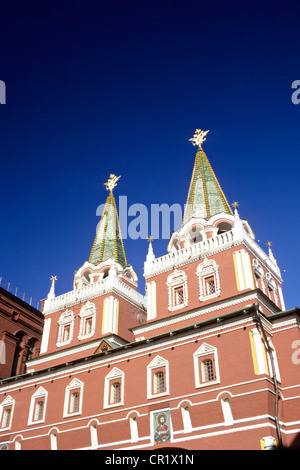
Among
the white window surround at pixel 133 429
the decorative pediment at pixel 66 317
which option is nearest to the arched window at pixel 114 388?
the white window surround at pixel 133 429

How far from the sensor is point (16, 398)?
29781mm

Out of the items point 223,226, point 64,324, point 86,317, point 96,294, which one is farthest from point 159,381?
point 64,324

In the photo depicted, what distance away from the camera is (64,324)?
3622 cm

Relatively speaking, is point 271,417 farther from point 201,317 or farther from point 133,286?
point 133,286

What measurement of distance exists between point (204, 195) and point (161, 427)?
18508 millimetres

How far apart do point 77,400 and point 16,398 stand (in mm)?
5033

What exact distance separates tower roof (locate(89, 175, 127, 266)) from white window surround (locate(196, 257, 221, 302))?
11.0 metres

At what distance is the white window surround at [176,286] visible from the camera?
30064mm

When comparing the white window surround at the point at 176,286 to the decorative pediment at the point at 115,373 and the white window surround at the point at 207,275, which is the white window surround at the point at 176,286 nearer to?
the white window surround at the point at 207,275

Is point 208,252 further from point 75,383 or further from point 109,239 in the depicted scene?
point 109,239

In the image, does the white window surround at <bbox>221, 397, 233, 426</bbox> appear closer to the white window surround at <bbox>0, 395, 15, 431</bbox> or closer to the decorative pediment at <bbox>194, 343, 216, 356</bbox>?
the decorative pediment at <bbox>194, 343, 216, 356</bbox>

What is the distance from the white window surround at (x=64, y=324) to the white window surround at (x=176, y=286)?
9.02 metres

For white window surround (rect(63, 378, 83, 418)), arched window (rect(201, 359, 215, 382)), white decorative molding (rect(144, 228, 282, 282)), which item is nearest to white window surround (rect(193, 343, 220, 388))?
arched window (rect(201, 359, 215, 382))
